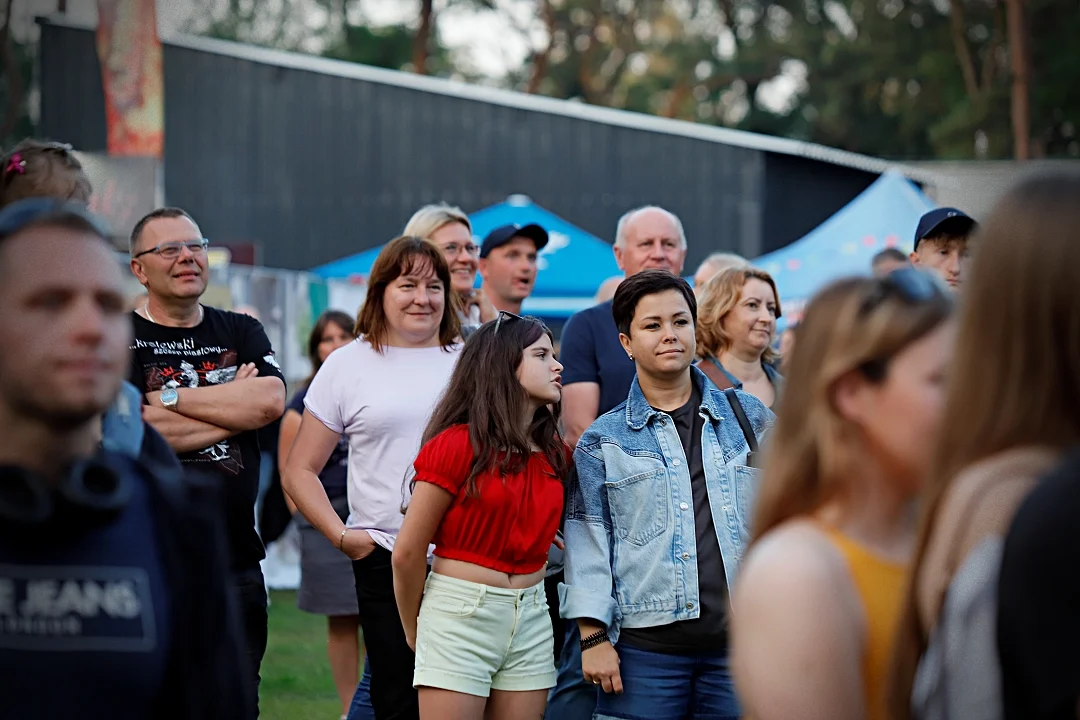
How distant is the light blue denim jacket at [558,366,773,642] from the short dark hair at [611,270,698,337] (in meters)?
0.33

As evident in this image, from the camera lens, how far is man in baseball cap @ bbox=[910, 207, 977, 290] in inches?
205

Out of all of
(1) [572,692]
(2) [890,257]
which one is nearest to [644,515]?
(1) [572,692]

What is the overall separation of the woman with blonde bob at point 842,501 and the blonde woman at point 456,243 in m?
3.94

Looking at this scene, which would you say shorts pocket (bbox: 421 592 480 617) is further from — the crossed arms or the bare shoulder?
the bare shoulder

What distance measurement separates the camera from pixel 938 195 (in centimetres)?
2281

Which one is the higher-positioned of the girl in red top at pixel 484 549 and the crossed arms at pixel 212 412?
the crossed arms at pixel 212 412

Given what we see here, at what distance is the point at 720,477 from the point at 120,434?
248 centimetres

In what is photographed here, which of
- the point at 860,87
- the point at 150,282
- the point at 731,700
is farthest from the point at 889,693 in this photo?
the point at 860,87

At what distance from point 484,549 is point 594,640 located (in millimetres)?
478

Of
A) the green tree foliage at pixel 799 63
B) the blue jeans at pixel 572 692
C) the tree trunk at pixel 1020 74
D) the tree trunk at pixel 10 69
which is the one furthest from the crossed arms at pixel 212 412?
the tree trunk at pixel 10 69

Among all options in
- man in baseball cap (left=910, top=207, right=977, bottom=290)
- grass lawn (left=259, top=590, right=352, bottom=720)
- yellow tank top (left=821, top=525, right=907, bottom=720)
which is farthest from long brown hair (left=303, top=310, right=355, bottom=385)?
yellow tank top (left=821, top=525, right=907, bottom=720)

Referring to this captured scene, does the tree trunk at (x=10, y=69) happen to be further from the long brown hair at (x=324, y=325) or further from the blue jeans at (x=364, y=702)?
the blue jeans at (x=364, y=702)

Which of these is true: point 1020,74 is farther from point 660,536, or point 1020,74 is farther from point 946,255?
point 660,536

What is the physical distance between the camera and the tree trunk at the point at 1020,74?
3023cm
